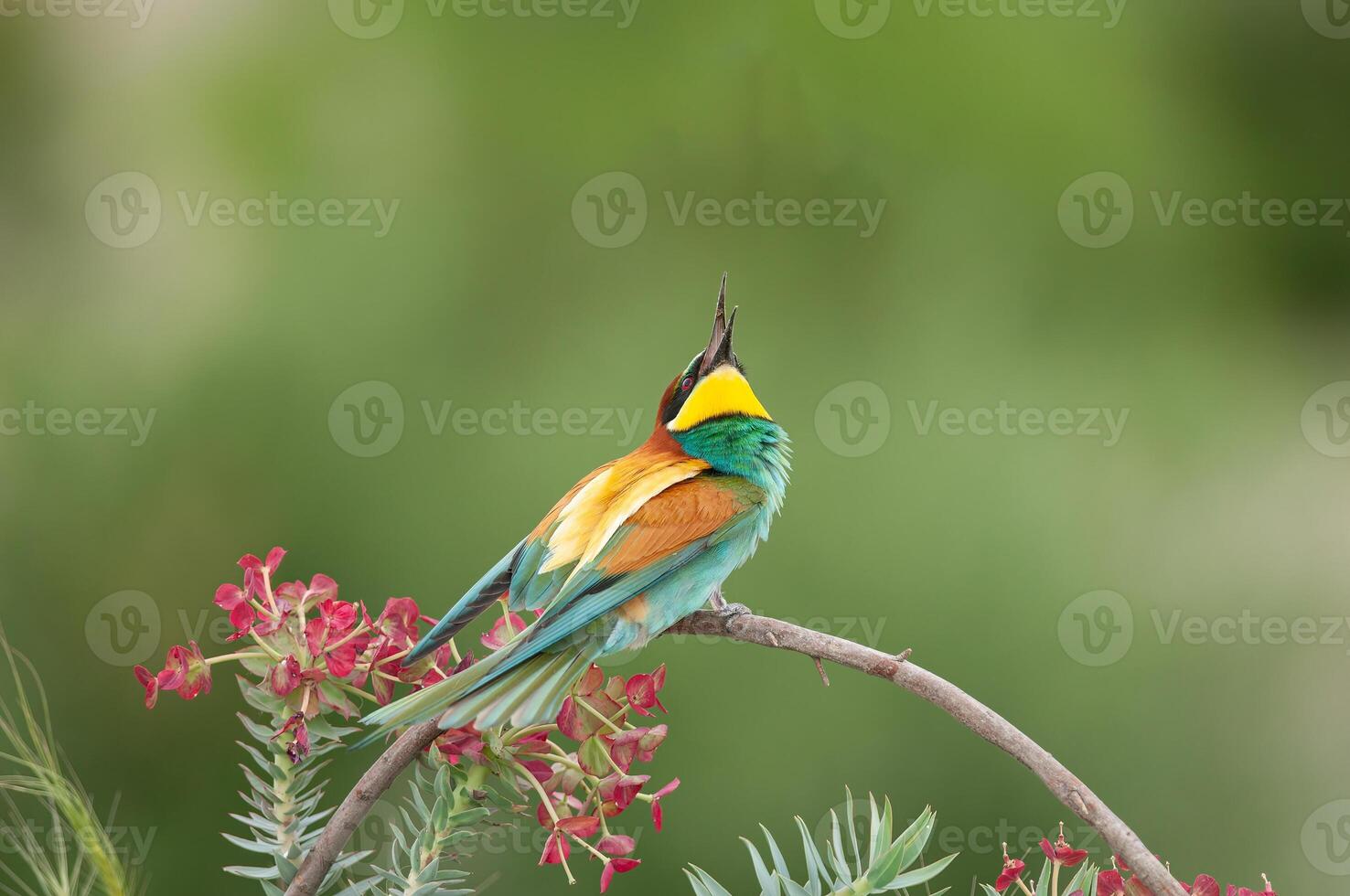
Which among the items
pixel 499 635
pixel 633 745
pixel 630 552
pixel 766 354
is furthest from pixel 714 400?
pixel 766 354

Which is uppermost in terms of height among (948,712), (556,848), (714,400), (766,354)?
(766,354)

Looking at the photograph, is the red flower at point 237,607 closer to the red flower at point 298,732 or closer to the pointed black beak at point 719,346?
the red flower at point 298,732

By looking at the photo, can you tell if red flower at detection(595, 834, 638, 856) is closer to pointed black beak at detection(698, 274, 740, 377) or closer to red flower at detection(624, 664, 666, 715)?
red flower at detection(624, 664, 666, 715)

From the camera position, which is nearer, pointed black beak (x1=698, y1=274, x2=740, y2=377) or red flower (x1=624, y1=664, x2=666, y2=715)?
red flower (x1=624, y1=664, x2=666, y2=715)

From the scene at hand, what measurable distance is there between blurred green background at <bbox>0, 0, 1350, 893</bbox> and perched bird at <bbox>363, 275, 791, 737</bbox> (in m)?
0.50

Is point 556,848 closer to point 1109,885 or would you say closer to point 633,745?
point 633,745

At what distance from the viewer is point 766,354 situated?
4.76ft

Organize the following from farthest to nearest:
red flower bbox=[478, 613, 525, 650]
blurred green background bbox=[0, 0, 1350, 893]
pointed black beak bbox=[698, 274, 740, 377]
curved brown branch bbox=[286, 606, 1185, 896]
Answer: blurred green background bbox=[0, 0, 1350, 893], pointed black beak bbox=[698, 274, 740, 377], red flower bbox=[478, 613, 525, 650], curved brown branch bbox=[286, 606, 1185, 896]

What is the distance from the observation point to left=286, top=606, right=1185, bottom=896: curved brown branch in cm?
52

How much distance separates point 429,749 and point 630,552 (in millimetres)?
197

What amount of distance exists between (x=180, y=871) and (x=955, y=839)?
0.82 m

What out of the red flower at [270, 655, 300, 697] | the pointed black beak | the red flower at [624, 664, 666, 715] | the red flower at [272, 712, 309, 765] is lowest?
the red flower at [272, 712, 309, 765]

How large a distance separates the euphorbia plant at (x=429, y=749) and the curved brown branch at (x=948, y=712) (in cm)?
2

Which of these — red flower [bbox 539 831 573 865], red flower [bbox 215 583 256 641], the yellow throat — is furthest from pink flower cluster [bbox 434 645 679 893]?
the yellow throat
